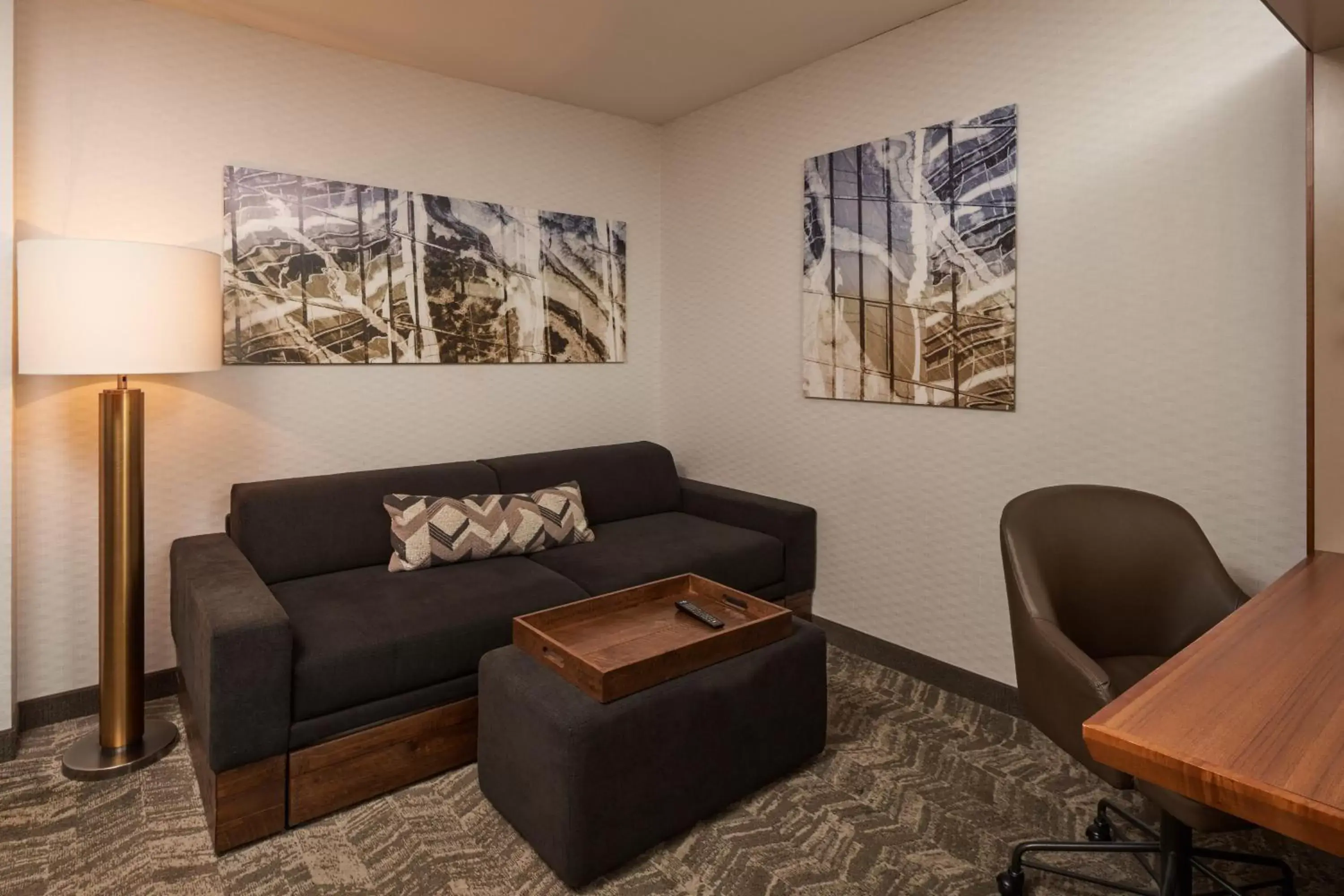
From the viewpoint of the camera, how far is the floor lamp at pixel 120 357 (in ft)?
6.85

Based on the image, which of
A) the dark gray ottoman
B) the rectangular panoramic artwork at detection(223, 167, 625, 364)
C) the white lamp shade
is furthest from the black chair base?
the rectangular panoramic artwork at detection(223, 167, 625, 364)

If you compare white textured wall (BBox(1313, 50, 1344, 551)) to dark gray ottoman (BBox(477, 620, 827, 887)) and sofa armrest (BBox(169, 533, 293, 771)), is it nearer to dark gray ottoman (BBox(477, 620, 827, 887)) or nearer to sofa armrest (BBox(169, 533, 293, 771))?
dark gray ottoman (BBox(477, 620, 827, 887))

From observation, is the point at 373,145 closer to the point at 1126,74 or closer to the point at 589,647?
the point at 589,647

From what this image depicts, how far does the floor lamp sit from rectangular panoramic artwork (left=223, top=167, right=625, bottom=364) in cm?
58

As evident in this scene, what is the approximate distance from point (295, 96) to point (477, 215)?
82cm

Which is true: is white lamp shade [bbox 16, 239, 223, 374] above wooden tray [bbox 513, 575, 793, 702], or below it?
above

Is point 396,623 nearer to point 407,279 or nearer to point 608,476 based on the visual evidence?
point 608,476

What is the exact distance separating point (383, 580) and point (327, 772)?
2.40 feet

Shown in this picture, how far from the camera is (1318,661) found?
124 cm

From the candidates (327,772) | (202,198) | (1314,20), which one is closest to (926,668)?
(327,772)

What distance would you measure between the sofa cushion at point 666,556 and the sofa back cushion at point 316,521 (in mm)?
608

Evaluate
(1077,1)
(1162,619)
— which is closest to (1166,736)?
(1162,619)

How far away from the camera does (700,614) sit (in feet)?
7.60

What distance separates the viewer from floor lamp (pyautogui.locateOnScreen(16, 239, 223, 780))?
2.09 m
